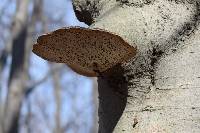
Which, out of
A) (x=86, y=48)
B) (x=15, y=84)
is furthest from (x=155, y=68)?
(x=15, y=84)

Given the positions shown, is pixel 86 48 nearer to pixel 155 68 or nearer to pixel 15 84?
pixel 155 68

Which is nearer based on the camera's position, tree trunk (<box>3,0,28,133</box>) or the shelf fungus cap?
the shelf fungus cap

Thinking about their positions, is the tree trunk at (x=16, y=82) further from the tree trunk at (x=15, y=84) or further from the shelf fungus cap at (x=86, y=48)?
the shelf fungus cap at (x=86, y=48)

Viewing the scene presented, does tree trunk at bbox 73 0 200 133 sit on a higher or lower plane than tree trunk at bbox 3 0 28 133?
higher

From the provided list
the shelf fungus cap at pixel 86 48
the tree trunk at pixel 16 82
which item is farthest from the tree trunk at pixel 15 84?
the shelf fungus cap at pixel 86 48

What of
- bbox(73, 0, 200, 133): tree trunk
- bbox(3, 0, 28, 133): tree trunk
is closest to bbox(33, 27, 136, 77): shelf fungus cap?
→ bbox(73, 0, 200, 133): tree trunk

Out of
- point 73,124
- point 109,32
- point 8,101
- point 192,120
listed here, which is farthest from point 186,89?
point 73,124

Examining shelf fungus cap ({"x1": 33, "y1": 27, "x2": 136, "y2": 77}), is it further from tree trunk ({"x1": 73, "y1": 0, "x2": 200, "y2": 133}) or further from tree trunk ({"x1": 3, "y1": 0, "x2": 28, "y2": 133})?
tree trunk ({"x1": 3, "y1": 0, "x2": 28, "y2": 133})
